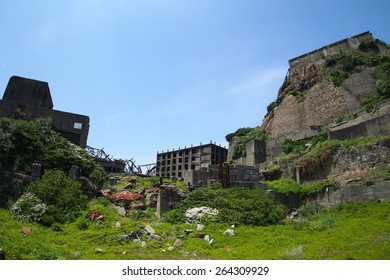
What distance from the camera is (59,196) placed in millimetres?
13945

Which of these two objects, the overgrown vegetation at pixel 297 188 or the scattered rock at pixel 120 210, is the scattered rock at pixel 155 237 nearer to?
the scattered rock at pixel 120 210

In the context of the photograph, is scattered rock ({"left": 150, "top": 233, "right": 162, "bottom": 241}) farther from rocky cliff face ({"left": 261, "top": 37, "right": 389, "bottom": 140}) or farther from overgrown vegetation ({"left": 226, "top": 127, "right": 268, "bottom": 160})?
overgrown vegetation ({"left": 226, "top": 127, "right": 268, "bottom": 160})

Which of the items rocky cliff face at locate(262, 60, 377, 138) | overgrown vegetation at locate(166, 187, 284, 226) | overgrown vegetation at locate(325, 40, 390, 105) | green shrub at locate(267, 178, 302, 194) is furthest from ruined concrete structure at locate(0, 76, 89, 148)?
overgrown vegetation at locate(325, 40, 390, 105)

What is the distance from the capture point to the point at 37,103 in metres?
26.8

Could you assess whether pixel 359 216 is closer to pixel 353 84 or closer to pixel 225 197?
pixel 225 197

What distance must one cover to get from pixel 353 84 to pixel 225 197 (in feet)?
66.9

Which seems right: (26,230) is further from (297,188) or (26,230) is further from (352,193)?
(352,193)

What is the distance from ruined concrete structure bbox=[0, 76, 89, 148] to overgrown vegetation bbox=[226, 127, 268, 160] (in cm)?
1673

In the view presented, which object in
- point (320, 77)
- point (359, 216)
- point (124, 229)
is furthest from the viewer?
point (320, 77)

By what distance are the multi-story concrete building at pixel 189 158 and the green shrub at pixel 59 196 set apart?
38.9 meters

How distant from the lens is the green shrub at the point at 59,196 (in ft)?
42.9

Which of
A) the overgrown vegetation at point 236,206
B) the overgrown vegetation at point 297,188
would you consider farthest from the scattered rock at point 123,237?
the overgrown vegetation at point 297,188

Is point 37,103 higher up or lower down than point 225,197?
higher up
